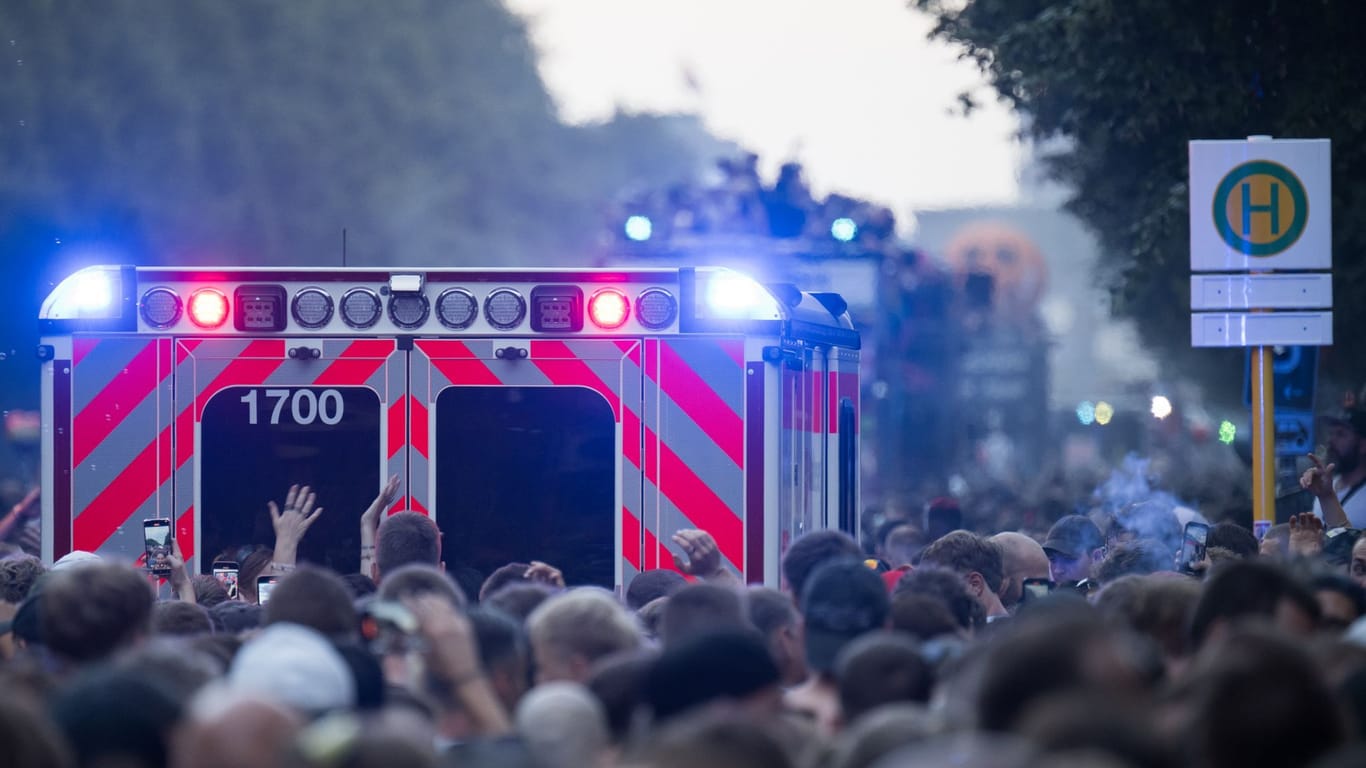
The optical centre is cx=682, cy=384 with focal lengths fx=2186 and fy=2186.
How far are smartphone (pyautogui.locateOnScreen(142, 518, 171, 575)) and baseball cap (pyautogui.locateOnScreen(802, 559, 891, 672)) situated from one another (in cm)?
327

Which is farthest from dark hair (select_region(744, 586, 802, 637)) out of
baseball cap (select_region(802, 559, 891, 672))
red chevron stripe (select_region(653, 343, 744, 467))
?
red chevron stripe (select_region(653, 343, 744, 467))

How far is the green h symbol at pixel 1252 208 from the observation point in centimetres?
1070

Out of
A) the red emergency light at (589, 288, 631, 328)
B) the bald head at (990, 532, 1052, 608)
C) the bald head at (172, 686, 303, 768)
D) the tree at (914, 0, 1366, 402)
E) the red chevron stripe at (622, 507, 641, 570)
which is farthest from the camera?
the tree at (914, 0, 1366, 402)

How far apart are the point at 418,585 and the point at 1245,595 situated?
2431 millimetres

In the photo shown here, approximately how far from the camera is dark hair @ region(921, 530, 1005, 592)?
29.5 ft

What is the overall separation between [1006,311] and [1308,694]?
56592mm

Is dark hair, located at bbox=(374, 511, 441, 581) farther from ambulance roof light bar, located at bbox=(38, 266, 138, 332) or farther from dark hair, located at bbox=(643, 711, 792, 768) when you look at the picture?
dark hair, located at bbox=(643, 711, 792, 768)

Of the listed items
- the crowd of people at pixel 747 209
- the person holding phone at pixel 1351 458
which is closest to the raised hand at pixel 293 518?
the person holding phone at pixel 1351 458

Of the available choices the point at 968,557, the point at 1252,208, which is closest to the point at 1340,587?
the point at 968,557

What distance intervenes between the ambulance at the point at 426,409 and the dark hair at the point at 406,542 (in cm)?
57

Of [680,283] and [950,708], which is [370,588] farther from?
[950,708]

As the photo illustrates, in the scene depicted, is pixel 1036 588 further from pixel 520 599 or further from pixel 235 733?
pixel 235 733

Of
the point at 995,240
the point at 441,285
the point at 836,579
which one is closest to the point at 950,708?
the point at 836,579

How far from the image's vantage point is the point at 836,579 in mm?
6676
